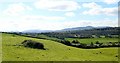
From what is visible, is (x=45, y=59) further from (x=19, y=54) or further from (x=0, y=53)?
(x=0, y=53)

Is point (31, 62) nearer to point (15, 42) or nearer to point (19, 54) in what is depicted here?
point (19, 54)

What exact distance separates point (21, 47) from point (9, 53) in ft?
23.6

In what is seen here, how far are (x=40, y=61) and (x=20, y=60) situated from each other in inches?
143

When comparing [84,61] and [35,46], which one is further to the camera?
[35,46]

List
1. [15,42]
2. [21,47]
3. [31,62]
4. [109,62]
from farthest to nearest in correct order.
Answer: [15,42] → [21,47] → [109,62] → [31,62]

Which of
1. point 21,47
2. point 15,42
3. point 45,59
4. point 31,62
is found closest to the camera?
point 31,62

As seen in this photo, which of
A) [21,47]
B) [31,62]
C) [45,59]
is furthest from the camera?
[21,47]

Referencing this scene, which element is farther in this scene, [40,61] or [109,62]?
[109,62]

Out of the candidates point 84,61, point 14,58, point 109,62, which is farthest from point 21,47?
point 109,62

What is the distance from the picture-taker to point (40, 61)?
43250 millimetres

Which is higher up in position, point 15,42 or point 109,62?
point 15,42

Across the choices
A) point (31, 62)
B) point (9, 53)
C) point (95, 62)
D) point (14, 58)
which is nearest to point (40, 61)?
point (31, 62)

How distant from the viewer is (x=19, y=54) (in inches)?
1871

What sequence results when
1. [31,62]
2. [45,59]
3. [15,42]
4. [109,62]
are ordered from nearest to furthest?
1. [31,62]
2. [45,59]
3. [109,62]
4. [15,42]
